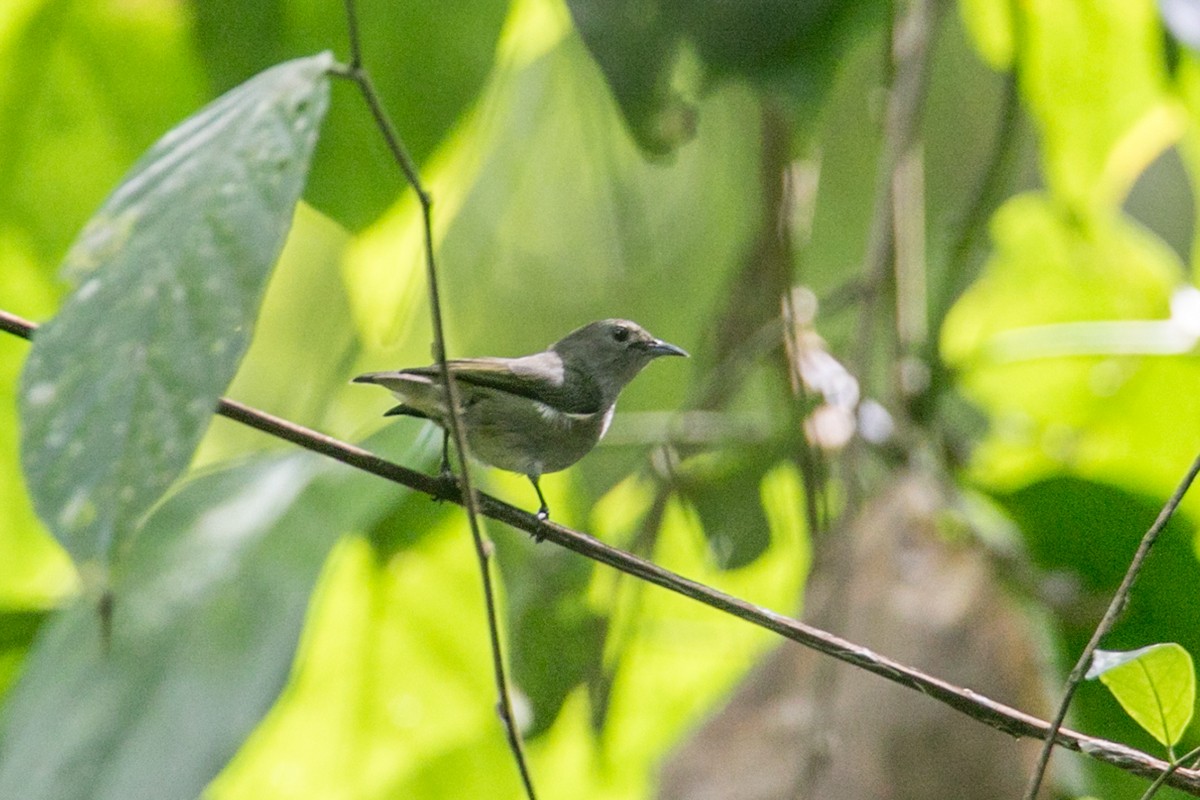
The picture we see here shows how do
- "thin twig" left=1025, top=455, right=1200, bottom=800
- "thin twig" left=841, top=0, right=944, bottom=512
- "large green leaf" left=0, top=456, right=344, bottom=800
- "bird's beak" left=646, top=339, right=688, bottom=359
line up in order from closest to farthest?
"thin twig" left=1025, top=455, right=1200, bottom=800, "large green leaf" left=0, top=456, right=344, bottom=800, "thin twig" left=841, top=0, right=944, bottom=512, "bird's beak" left=646, top=339, right=688, bottom=359

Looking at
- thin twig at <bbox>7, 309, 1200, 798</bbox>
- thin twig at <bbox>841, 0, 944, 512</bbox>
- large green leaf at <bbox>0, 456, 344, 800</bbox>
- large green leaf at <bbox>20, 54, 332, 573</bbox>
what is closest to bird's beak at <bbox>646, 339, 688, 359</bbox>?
thin twig at <bbox>841, 0, 944, 512</bbox>

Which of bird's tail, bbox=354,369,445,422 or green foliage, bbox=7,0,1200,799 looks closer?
green foliage, bbox=7,0,1200,799

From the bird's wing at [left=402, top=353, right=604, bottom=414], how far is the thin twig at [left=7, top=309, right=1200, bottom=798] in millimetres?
831

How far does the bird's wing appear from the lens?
6.69ft

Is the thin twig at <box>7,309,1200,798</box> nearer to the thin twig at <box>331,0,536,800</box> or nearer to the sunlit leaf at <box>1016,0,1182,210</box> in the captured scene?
the thin twig at <box>331,0,536,800</box>

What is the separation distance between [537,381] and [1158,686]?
1.22 meters

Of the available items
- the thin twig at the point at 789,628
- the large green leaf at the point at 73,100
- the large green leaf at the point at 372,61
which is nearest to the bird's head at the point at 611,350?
the large green leaf at the point at 372,61

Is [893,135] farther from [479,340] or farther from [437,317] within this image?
[437,317]

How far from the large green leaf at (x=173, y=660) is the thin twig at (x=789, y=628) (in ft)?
1.42

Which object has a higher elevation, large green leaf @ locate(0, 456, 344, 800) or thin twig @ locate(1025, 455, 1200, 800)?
thin twig @ locate(1025, 455, 1200, 800)

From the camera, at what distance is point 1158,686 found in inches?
43.3

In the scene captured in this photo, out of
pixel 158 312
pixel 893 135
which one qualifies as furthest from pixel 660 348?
pixel 158 312

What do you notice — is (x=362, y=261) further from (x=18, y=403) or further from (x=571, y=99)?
(x=18, y=403)

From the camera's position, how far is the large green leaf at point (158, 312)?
846 millimetres
